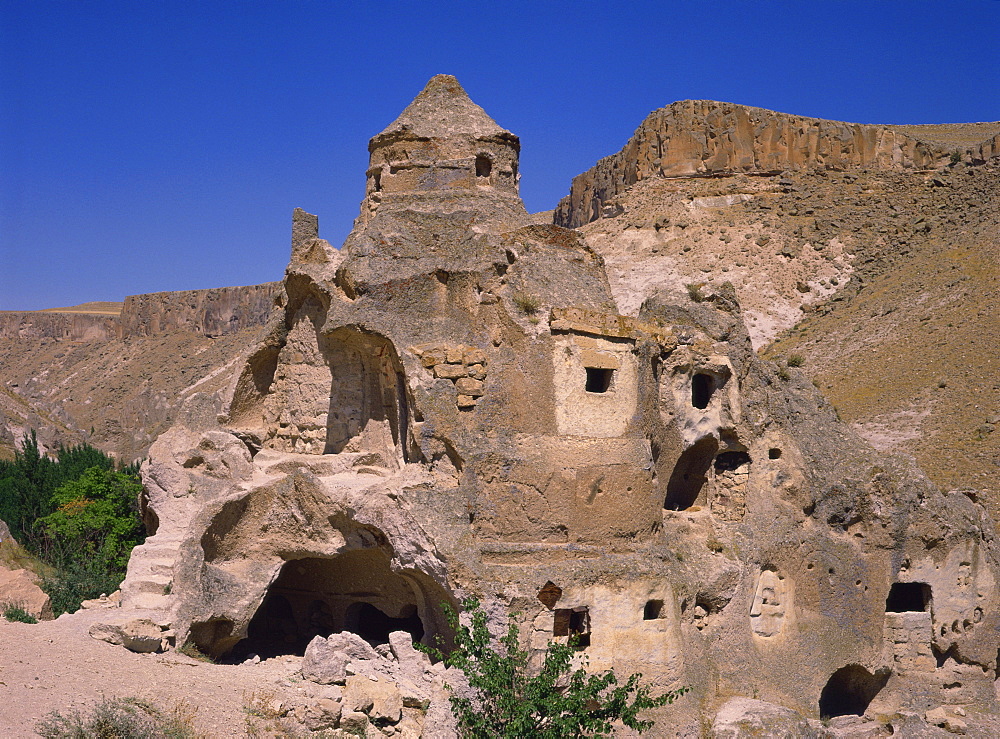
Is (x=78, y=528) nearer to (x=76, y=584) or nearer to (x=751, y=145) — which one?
(x=76, y=584)

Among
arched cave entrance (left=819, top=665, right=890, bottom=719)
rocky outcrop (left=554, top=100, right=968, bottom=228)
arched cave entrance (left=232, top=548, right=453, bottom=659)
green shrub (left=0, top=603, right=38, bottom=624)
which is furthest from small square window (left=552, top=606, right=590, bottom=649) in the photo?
rocky outcrop (left=554, top=100, right=968, bottom=228)

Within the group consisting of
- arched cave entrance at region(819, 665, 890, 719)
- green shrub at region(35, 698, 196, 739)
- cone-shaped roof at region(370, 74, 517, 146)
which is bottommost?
arched cave entrance at region(819, 665, 890, 719)

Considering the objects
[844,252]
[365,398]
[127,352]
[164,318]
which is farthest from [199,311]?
[365,398]

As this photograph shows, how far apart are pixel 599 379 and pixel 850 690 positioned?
7876mm

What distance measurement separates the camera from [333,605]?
63.7 ft

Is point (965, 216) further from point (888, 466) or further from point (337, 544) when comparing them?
point (337, 544)

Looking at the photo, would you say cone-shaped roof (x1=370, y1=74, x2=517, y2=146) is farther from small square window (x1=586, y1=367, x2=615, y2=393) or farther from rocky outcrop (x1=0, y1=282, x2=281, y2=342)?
rocky outcrop (x1=0, y1=282, x2=281, y2=342)

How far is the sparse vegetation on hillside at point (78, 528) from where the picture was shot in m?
20.4

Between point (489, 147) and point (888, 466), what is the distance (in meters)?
9.55

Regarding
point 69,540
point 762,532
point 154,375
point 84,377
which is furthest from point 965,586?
point 84,377

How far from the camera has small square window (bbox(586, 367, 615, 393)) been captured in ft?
53.2

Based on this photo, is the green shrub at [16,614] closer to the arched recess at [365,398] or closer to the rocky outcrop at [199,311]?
the arched recess at [365,398]

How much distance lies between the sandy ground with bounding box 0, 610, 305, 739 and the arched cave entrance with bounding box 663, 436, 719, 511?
25.1ft

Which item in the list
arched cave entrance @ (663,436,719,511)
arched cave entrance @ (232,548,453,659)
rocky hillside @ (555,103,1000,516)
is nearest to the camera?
arched cave entrance @ (232,548,453,659)
